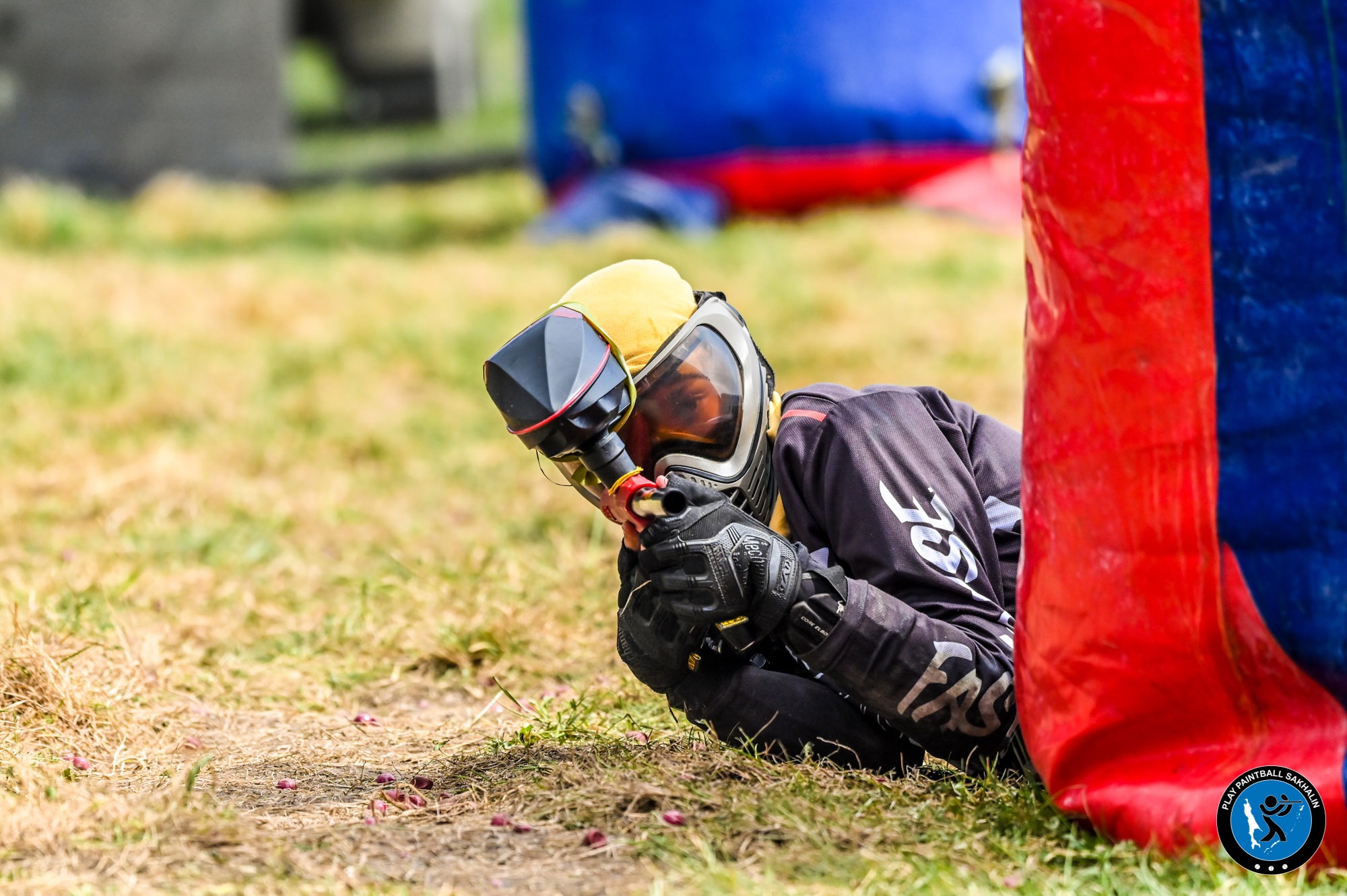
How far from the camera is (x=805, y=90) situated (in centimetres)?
970

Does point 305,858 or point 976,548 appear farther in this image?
point 976,548

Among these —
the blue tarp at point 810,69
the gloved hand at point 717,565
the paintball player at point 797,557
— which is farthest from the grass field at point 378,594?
the blue tarp at point 810,69

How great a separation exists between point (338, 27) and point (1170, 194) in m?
19.5

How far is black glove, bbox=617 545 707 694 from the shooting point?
9.06 ft

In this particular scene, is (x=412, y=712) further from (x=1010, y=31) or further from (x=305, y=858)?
(x=1010, y=31)

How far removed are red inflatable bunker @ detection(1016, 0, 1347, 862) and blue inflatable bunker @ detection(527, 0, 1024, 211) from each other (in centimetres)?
754

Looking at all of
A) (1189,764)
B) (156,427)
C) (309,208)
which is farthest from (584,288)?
(309,208)

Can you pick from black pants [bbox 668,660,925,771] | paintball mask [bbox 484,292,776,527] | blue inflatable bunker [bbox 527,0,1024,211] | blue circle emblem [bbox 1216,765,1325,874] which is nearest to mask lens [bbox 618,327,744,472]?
paintball mask [bbox 484,292,776,527]

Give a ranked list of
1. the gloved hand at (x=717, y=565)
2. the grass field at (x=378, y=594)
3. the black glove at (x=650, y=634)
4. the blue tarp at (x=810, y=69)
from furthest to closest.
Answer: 1. the blue tarp at (x=810, y=69)
2. the black glove at (x=650, y=634)
3. the gloved hand at (x=717, y=565)
4. the grass field at (x=378, y=594)

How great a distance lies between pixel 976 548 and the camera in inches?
112

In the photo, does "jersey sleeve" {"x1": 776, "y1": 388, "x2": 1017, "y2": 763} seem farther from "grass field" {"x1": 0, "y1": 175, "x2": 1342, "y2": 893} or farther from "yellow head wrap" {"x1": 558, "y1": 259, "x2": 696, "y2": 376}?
"yellow head wrap" {"x1": 558, "y1": 259, "x2": 696, "y2": 376}

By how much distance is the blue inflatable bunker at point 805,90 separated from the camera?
9719 mm

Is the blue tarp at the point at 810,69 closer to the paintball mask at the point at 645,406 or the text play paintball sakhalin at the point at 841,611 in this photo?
the text play paintball sakhalin at the point at 841,611

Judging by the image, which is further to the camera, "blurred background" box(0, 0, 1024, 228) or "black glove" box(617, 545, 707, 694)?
"blurred background" box(0, 0, 1024, 228)
